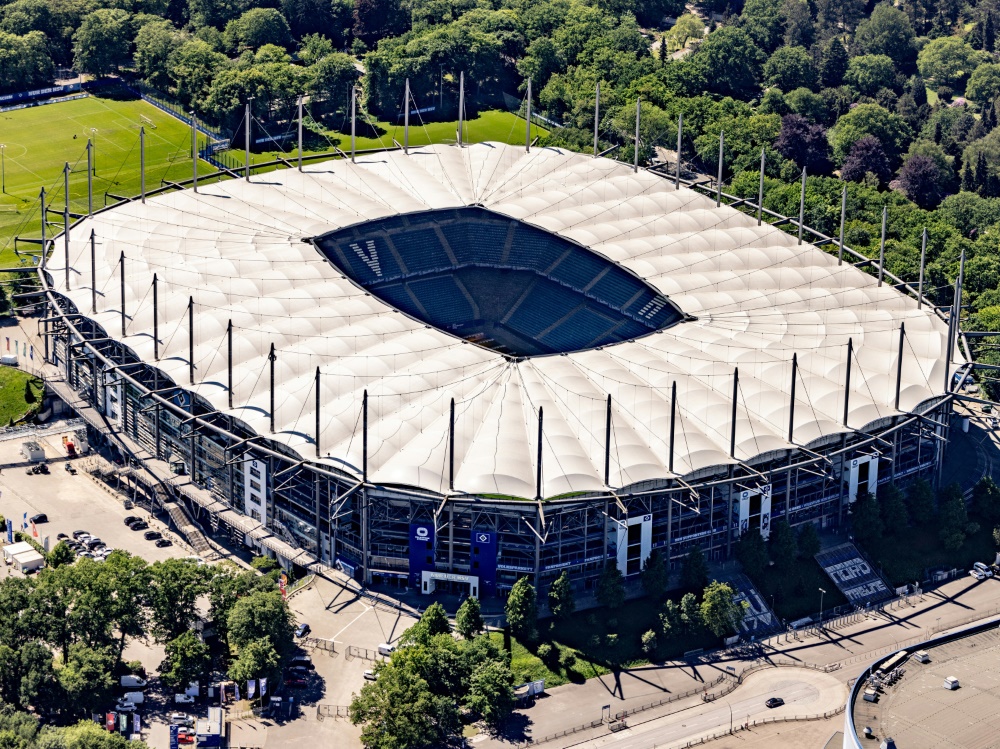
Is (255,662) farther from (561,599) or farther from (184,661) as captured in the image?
(561,599)

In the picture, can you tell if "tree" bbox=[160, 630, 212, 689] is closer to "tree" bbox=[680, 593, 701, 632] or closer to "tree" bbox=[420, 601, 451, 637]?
"tree" bbox=[420, 601, 451, 637]

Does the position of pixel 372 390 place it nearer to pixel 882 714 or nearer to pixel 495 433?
pixel 495 433

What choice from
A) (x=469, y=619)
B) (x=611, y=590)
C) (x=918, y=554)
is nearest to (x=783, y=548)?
(x=918, y=554)

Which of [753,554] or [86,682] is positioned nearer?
[86,682]

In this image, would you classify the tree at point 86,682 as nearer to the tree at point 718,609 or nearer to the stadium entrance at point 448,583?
the stadium entrance at point 448,583

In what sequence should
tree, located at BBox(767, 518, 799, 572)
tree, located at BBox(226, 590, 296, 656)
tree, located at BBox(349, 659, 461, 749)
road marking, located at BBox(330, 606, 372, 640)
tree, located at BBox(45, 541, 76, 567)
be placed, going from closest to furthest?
tree, located at BBox(349, 659, 461, 749) → tree, located at BBox(226, 590, 296, 656) → road marking, located at BBox(330, 606, 372, 640) → tree, located at BBox(45, 541, 76, 567) → tree, located at BBox(767, 518, 799, 572)

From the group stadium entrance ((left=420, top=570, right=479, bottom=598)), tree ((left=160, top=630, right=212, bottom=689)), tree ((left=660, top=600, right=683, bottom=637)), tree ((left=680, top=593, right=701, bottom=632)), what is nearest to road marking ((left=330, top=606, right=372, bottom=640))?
stadium entrance ((left=420, top=570, right=479, bottom=598))

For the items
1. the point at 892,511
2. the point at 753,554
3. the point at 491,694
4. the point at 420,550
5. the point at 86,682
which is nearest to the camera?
the point at 86,682
